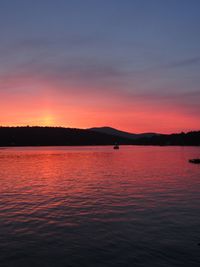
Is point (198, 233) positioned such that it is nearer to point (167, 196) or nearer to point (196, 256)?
point (196, 256)

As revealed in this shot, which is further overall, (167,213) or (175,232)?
(167,213)

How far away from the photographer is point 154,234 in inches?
835

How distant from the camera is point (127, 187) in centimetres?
4559

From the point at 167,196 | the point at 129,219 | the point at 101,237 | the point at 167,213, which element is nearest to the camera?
the point at 101,237

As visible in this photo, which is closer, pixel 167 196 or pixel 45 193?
pixel 167 196

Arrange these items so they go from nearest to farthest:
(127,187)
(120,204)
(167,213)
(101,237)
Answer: (101,237) → (167,213) → (120,204) → (127,187)

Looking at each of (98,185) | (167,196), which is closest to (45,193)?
(98,185)

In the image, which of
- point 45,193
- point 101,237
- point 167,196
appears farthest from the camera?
point 45,193

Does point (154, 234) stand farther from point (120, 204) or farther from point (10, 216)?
point (10, 216)

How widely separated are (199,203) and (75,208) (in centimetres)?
1410

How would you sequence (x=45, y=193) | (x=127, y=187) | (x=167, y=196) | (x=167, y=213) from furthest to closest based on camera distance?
1. (x=127, y=187)
2. (x=45, y=193)
3. (x=167, y=196)
4. (x=167, y=213)

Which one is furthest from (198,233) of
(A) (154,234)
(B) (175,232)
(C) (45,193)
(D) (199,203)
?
(C) (45,193)

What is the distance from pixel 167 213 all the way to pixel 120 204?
6.15 metres

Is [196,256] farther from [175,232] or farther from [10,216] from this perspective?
[10,216]
